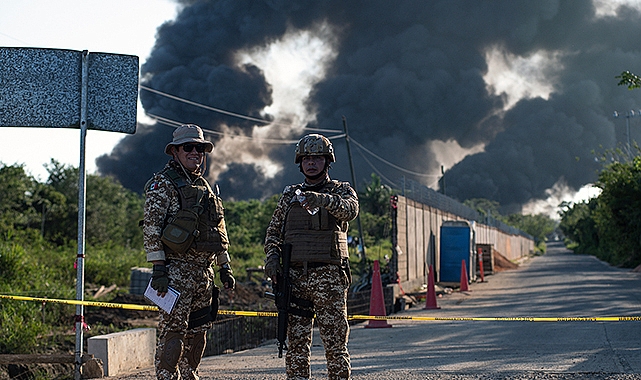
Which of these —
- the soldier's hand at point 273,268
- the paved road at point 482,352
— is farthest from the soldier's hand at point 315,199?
the paved road at point 482,352

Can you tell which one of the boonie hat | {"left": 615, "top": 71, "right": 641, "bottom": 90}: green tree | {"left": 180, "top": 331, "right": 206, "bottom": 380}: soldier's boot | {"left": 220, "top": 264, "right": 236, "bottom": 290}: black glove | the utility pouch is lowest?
{"left": 180, "top": 331, "right": 206, "bottom": 380}: soldier's boot

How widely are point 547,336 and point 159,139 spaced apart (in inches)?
4145

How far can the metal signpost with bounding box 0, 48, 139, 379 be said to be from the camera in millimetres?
5734

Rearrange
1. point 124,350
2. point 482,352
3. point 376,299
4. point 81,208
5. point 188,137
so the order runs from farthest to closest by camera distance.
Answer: point 376,299, point 482,352, point 124,350, point 81,208, point 188,137

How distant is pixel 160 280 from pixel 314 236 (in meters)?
0.96

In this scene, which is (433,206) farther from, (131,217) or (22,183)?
(131,217)

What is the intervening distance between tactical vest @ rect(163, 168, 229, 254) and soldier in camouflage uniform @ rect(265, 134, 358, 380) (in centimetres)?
34

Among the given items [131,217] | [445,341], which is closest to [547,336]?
[445,341]

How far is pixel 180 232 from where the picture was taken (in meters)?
4.43

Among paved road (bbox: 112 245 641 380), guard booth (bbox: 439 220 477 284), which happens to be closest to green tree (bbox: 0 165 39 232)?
guard booth (bbox: 439 220 477 284)

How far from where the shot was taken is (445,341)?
8.98m

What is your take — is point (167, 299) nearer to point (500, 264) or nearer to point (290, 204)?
point (290, 204)

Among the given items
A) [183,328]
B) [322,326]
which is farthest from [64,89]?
[322,326]

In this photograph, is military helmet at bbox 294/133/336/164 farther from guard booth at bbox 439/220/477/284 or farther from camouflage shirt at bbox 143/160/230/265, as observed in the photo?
guard booth at bbox 439/220/477/284
